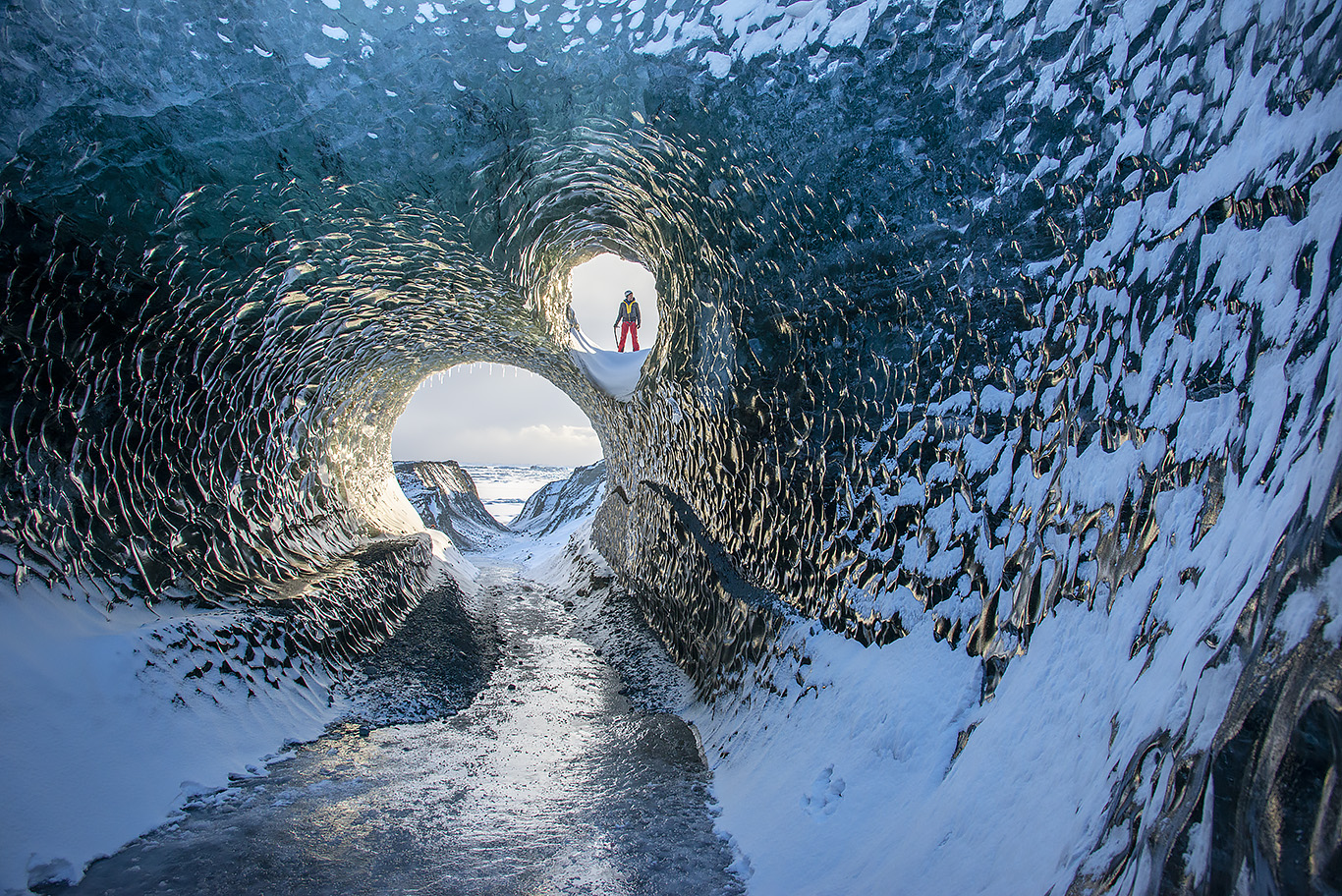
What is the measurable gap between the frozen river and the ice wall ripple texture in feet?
3.02

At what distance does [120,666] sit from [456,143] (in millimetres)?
4101

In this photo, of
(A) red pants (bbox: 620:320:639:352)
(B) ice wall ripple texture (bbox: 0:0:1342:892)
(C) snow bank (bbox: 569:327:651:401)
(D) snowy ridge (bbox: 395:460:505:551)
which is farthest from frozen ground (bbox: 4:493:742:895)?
(D) snowy ridge (bbox: 395:460:505:551)

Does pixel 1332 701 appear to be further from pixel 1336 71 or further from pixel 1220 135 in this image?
pixel 1220 135

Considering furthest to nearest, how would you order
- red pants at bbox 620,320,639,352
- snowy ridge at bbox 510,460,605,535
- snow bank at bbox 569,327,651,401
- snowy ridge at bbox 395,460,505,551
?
snowy ridge at bbox 510,460,605,535 → snowy ridge at bbox 395,460,505,551 → red pants at bbox 620,320,639,352 → snow bank at bbox 569,327,651,401

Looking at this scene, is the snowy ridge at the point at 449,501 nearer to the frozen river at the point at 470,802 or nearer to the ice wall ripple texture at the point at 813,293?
the ice wall ripple texture at the point at 813,293

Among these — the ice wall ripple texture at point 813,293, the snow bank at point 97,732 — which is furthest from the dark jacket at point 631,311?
the snow bank at point 97,732

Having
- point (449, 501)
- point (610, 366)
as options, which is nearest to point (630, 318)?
point (610, 366)

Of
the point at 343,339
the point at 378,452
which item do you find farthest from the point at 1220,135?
the point at 378,452

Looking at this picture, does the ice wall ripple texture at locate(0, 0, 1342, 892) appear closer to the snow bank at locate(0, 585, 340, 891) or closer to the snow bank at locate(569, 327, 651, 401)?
the snow bank at locate(0, 585, 340, 891)

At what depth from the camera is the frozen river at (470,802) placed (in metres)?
2.88

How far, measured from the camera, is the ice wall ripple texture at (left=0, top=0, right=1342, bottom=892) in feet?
5.60

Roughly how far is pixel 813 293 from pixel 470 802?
3.61 meters

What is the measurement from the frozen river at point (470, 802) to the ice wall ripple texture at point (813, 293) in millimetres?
921

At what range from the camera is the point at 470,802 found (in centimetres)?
367
